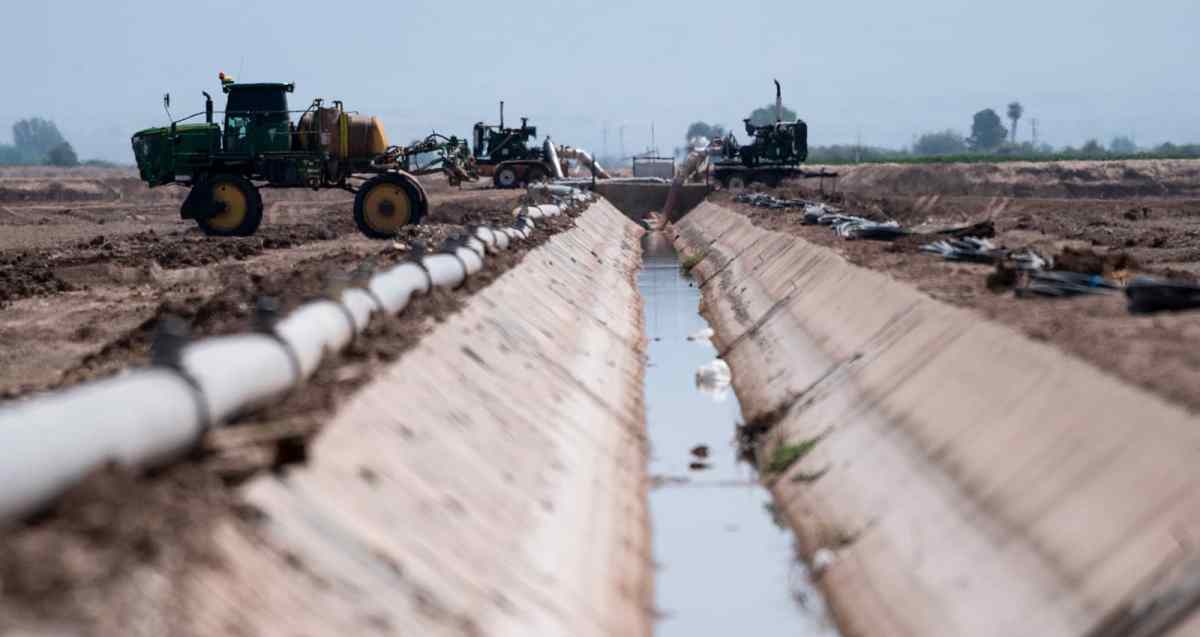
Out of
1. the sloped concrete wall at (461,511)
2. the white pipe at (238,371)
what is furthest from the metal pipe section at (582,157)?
the white pipe at (238,371)

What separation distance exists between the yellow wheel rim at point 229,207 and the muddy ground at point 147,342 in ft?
2.97

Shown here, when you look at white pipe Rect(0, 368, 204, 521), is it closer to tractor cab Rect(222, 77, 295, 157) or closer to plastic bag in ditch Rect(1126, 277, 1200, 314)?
plastic bag in ditch Rect(1126, 277, 1200, 314)

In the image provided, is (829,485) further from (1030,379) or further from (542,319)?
(542,319)

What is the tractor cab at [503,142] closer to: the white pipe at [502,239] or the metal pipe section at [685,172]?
the metal pipe section at [685,172]

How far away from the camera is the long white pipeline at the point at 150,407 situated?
7105mm

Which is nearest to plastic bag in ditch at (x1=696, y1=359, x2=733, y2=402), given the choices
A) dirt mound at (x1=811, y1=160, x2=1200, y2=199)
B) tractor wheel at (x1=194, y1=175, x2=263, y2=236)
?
tractor wheel at (x1=194, y1=175, x2=263, y2=236)

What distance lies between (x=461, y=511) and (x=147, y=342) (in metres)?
7.44

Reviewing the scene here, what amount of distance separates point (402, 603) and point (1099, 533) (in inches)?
167

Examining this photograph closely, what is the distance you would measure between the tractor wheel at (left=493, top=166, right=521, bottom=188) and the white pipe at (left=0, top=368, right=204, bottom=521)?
54.5m

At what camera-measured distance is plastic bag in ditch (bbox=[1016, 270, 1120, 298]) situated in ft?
54.2

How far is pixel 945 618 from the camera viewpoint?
33.3 feet

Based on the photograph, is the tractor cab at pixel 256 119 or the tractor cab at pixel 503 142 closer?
the tractor cab at pixel 256 119

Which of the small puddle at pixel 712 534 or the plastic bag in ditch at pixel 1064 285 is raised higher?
the plastic bag in ditch at pixel 1064 285

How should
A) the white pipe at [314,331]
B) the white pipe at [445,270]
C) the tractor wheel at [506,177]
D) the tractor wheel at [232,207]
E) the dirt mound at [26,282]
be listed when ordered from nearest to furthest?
the white pipe at [314,331], the white pipe at [445,270], the dirt mound at [26,282], the tractor wheel at [232,207], the tractor wheel at [506,177]
